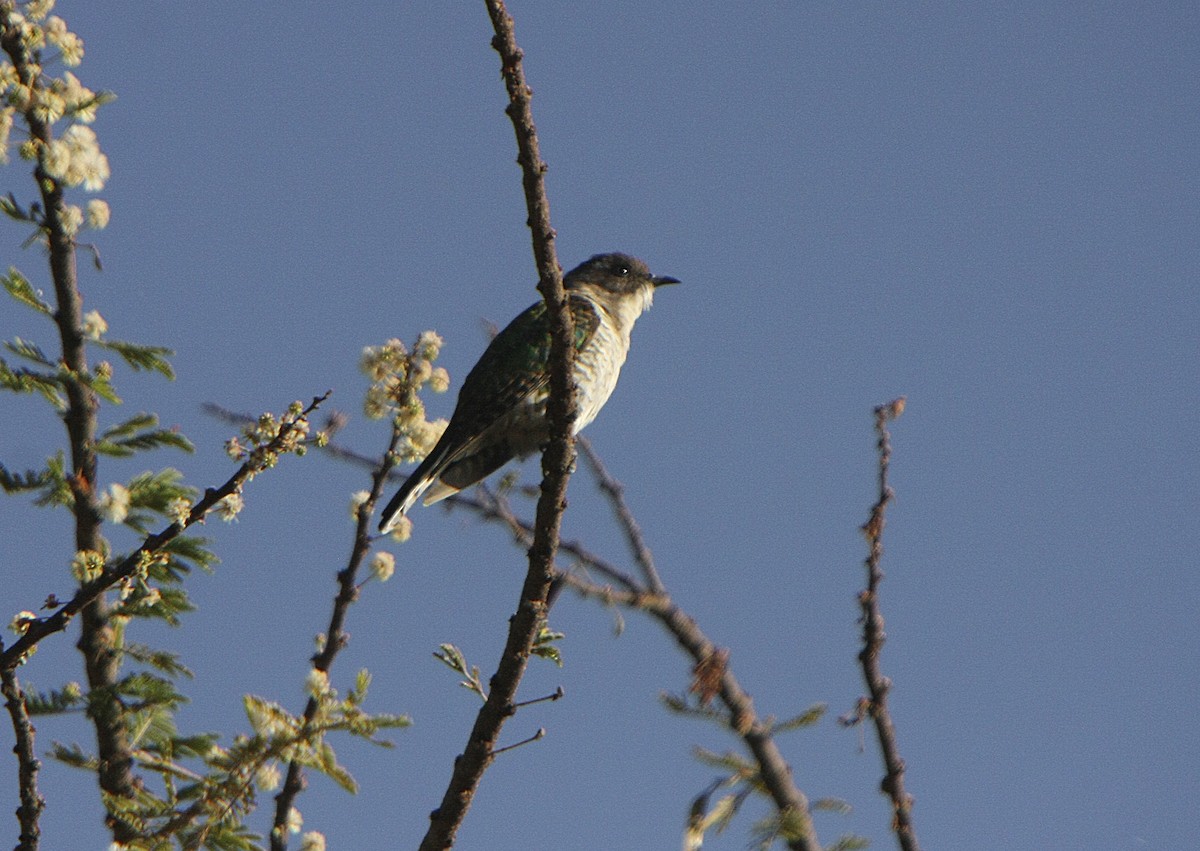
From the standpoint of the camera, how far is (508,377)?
21.8 feet

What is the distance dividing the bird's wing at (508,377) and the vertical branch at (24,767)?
3.59 metres

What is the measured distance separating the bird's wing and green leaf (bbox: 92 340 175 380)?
2789 mm

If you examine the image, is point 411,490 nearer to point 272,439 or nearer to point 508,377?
point 508,377

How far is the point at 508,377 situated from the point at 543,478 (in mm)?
2900

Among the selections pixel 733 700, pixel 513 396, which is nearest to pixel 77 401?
pixel 733 700

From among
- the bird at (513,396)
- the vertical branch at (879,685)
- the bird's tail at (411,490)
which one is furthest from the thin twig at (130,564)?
the bird at (513,396)

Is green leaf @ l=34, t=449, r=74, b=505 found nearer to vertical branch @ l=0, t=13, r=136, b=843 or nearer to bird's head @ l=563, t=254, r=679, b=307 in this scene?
vertical branch @ l=0, t=13, r=136, b=843

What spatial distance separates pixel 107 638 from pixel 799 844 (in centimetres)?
198

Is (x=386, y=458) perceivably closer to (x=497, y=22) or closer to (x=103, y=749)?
(x=103, y=749)

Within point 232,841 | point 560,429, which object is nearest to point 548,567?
point 560,429

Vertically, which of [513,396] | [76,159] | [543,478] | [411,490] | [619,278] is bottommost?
[543,478]

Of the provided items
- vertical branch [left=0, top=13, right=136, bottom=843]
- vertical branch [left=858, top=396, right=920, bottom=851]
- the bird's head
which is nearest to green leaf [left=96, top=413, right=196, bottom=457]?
vertical branch [left=0, top=13, right=136, bottom=843]

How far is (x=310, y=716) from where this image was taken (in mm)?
2986

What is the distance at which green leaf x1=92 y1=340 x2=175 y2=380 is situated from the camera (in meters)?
3.53
